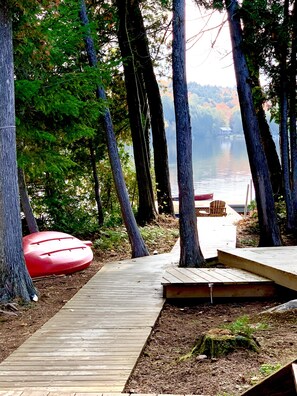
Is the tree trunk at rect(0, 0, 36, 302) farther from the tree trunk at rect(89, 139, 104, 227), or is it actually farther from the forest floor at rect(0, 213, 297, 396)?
the tree trunk at rect(89, 139, 104, 227)

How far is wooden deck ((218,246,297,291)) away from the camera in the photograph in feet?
18.7

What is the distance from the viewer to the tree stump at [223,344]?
3.78m

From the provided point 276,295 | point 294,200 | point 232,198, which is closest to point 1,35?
point 276,295

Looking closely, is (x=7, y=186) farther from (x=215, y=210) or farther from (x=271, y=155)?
(x=215, y=210)

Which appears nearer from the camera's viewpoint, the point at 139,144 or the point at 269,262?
the point at 269,262

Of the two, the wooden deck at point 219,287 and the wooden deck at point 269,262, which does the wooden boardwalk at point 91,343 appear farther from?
the wooden deck at point 269,262

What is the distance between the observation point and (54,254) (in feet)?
26.9

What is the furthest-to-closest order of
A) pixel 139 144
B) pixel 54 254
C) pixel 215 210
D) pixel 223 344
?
pixel 215 210, pixel 139 144, pixel 54 254, pixel 223 344

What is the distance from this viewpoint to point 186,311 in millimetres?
5785

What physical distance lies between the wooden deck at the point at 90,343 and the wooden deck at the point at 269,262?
1220 mm

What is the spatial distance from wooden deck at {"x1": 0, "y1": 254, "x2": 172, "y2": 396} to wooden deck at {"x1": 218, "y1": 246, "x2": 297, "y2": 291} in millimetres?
1220

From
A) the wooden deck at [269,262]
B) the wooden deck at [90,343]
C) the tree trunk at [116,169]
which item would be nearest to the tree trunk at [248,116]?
the wooden deck at [269,262]

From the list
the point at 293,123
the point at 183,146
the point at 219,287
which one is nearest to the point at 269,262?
the point at 219,287

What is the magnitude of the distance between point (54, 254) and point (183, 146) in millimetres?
2842
